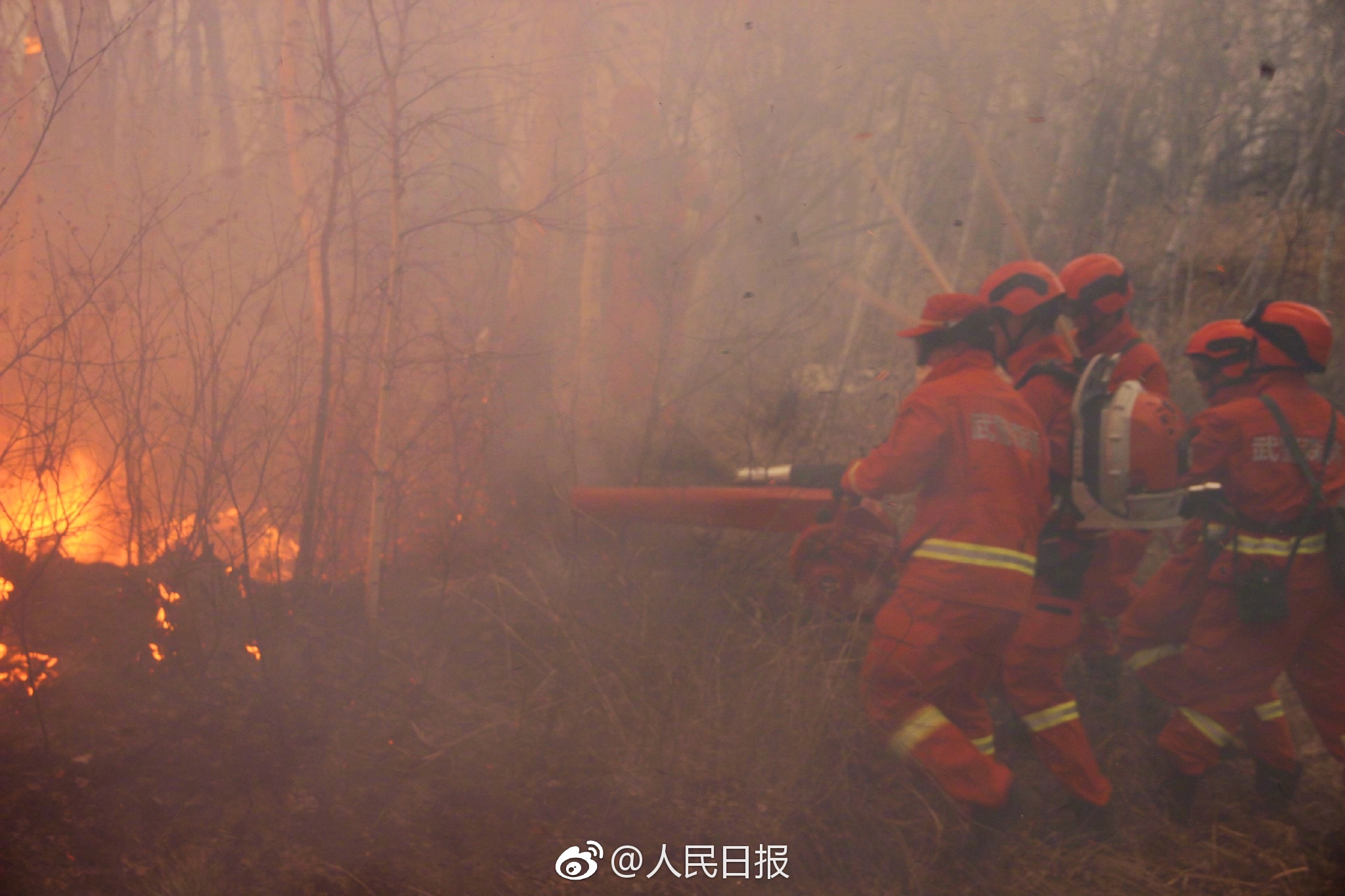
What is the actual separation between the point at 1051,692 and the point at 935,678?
0.61 m

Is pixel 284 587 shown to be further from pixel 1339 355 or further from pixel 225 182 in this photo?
pixel 1339 355

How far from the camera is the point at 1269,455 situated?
3.37m

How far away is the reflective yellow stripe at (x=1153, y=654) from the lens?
3.76 metres

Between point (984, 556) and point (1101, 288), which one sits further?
point (1101, 288)

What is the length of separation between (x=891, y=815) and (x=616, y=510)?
2049 millimetres

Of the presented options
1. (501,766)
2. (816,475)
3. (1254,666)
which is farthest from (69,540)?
(1254,666)

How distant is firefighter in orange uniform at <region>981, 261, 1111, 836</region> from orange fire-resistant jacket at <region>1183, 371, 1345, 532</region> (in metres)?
0.57

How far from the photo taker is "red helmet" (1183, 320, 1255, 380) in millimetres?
3490

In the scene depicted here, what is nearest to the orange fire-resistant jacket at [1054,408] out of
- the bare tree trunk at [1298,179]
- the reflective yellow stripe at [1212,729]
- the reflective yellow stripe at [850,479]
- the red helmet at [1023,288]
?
the red helmet at [1023,288]

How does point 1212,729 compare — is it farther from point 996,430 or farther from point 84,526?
point 84,526

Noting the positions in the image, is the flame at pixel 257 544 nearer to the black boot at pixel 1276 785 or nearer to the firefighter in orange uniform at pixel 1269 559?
the firefighter in orange uniform at pixel 1269 559

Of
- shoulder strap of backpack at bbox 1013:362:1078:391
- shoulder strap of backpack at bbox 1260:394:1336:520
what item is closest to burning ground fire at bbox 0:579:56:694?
shoulder strap of backpack at bbox 1013:362:1078:391

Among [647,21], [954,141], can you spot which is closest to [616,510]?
[647,21]

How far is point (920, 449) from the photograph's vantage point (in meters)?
3.06
